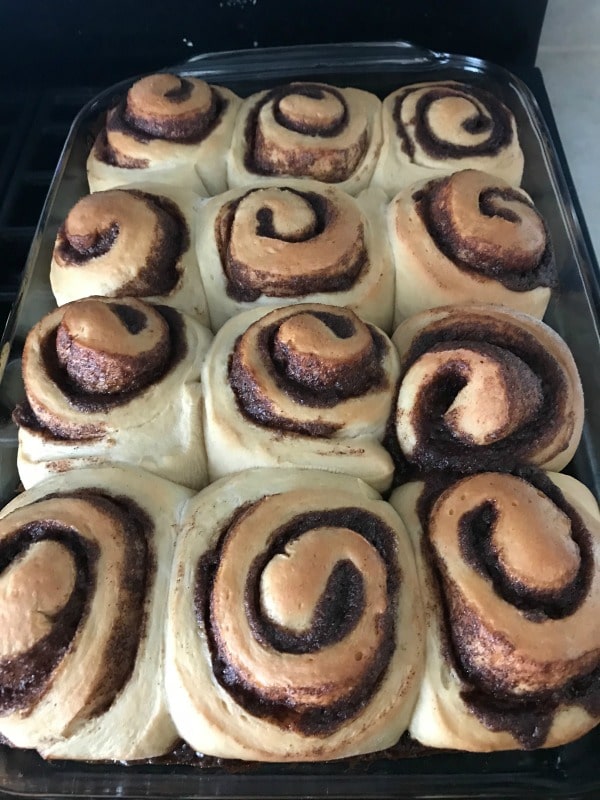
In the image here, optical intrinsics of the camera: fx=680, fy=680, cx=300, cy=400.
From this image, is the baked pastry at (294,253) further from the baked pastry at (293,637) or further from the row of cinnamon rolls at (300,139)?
the baked pastry at (293,637)

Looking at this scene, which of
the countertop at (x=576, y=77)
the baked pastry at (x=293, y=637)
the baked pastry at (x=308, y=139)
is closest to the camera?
the baked pastry at (x=293, y=637)

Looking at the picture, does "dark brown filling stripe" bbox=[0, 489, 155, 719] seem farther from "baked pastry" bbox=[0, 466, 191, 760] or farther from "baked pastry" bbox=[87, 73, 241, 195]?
"baked pastry" bbox=[87, 73, 241, 195]

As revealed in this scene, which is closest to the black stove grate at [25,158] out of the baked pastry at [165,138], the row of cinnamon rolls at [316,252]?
the baked pastry at [165,138]

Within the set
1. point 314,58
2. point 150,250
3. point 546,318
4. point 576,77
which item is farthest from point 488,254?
point 576,77

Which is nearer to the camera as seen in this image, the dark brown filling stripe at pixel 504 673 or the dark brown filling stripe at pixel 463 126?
the dark brown filling stripe at pixel 504 673

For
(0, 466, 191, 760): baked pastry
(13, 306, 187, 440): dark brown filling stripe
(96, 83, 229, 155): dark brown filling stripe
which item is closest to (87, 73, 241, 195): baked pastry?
(96, 83, 229, 155): dark brown filling stripe

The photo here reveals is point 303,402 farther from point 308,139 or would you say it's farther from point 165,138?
point 165,138

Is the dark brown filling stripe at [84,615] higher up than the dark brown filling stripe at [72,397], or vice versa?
the dark brown filling stripe at [72,397]
